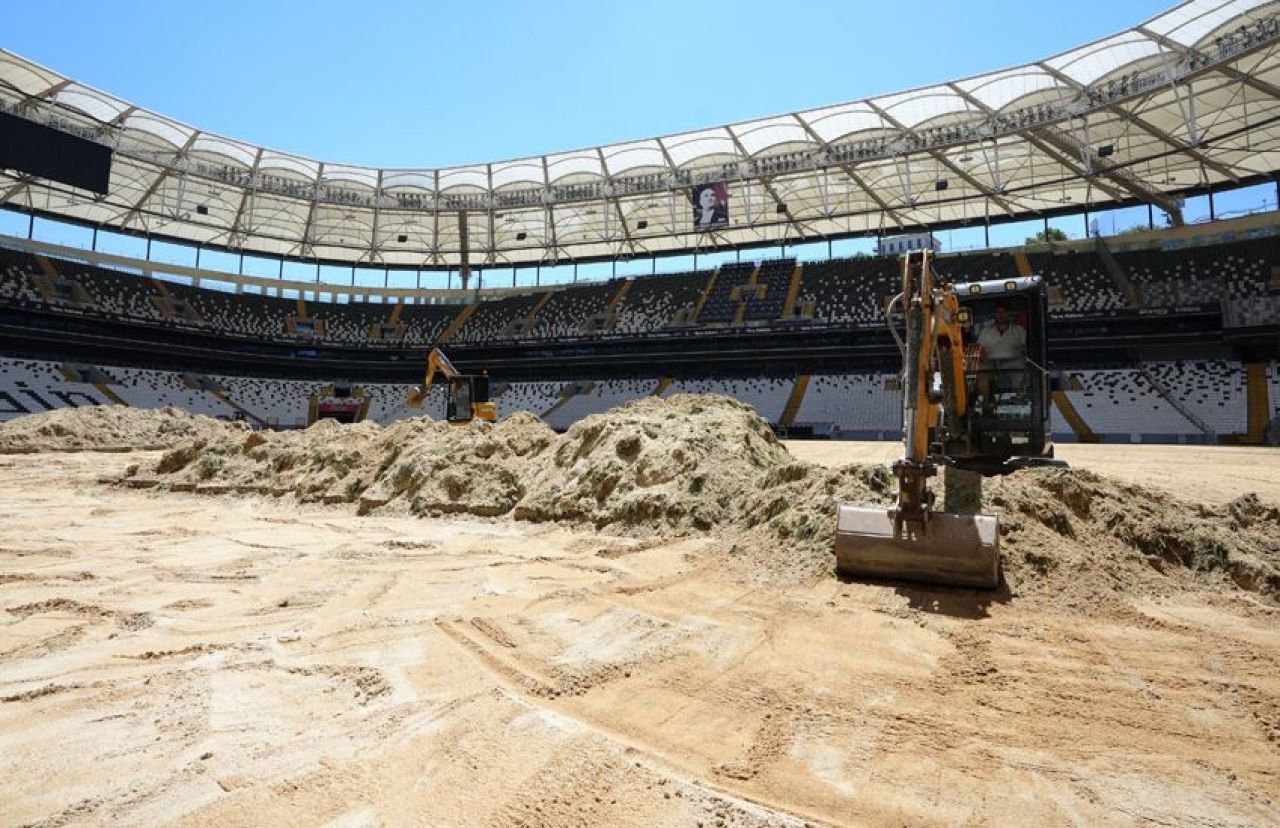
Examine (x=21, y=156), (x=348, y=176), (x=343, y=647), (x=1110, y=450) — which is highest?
(x=348, y=176)

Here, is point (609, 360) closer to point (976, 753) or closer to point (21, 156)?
point (21, 156)

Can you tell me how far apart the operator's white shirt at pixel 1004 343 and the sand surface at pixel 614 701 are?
12.2 feet

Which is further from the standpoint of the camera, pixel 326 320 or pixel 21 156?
pixel 326 320

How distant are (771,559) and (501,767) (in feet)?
15.2

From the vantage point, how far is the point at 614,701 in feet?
11.5

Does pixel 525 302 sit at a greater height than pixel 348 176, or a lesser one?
lesser

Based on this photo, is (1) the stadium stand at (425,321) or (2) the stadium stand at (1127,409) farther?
(1) the stadium stand at (425,321)

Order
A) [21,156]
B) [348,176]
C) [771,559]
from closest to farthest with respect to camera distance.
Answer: [771,559] → [21,156] → [348,176]

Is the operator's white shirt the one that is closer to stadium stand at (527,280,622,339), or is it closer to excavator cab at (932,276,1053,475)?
excavator cab at (932,276,1053,475)

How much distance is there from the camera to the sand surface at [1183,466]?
35.9ft

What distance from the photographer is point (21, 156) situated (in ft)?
99.1

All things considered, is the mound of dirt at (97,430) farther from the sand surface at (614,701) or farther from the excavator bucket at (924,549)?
the excavator bucket at (924,549)

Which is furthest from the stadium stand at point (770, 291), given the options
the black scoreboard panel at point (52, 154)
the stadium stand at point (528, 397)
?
the black scoreboard panel at point (52, 154)

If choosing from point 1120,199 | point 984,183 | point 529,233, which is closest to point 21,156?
point 529,233
